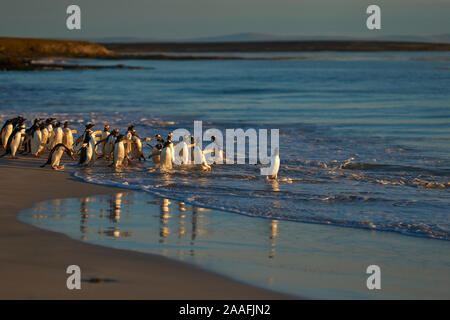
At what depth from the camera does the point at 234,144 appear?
1770 centimetres

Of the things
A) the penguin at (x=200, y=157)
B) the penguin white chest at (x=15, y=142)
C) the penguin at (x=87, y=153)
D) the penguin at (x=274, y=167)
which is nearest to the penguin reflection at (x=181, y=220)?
the penguin at (x=274, y=167)

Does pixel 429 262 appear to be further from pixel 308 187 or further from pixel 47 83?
pixel 47 83

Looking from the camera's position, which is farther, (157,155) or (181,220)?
(157,155)

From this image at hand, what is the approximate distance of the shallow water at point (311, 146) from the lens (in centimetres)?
978

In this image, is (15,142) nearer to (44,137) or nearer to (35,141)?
(35,141)

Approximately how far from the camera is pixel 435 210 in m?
9.64

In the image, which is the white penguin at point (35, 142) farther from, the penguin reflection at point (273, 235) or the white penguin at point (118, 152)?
the penguin reflection at point (273, 235)

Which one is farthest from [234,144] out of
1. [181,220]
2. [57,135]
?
[181,220]

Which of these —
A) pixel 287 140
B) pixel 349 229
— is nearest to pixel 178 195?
pixel 349 229

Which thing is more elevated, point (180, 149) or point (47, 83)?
point (47, 83)

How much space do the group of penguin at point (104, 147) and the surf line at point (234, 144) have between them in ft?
0.10

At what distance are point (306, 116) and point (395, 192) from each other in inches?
605

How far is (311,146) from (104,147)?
583 cm

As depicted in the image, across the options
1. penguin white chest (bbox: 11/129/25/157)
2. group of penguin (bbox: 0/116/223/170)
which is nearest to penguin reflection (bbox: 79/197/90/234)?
group of penguin (bbox: 0/116/223/170)
